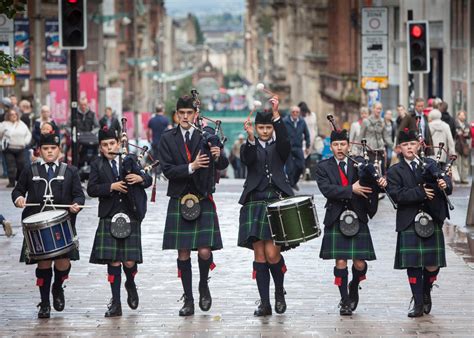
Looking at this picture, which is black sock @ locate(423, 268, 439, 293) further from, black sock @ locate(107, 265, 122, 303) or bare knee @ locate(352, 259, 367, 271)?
black sock @ locate(107, 265, 122, 303)

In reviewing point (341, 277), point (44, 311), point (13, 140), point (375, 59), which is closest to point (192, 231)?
point (341, 277)

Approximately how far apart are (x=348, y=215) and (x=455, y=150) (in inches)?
620

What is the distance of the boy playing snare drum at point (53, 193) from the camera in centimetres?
1360

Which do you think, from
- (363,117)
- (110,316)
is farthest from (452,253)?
(363,117)

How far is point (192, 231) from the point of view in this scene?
44.7ft

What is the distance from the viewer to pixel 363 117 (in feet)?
92.8

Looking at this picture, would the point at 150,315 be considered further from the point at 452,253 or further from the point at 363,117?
the point at 363,117

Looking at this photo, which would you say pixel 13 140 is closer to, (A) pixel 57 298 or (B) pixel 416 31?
(B) pixel 416 31

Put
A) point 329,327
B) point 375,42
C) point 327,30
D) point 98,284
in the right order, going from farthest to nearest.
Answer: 1. point 327,30
2. point 375,42
3. point 98,284
4. point 329,327

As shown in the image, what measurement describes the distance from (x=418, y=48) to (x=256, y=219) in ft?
46.3

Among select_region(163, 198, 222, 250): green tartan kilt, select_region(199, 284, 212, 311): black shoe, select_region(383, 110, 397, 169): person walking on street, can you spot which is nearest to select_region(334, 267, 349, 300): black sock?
select_region(163, 198, 222, 250): green tartan kilt

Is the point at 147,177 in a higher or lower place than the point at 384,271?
higher

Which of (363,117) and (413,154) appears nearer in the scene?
(413,154)

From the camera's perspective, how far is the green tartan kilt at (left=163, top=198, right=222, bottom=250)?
13.6 meters
